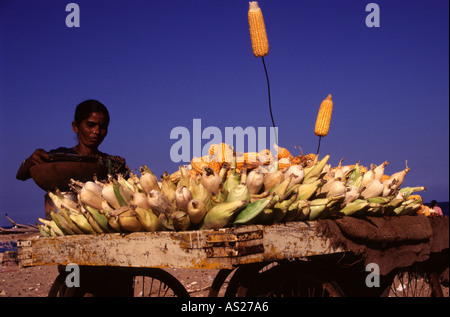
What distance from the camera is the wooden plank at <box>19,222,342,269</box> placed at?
192 centimetres

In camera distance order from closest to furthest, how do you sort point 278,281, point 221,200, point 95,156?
point 221,200, point 278,281, point 95,156

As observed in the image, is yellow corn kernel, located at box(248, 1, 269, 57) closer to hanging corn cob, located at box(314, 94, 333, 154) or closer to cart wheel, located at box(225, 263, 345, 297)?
hanging corn cob, located at box(314, 94, 333, 154)

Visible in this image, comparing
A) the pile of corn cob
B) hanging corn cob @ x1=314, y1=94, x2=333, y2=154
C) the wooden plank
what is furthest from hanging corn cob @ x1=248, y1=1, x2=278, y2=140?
the wooden plank

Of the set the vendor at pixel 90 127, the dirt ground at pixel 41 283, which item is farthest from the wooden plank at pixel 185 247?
the dirt ground at pixel 41 283

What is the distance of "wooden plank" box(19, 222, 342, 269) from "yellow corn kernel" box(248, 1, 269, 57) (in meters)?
3.66

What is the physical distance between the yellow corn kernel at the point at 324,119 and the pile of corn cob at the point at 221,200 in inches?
69.9

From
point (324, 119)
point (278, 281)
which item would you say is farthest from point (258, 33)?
point (278, 281)

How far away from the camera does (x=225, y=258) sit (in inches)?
74.8

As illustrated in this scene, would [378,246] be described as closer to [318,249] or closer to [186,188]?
[318,249]

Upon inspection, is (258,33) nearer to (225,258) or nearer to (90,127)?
(90,127)

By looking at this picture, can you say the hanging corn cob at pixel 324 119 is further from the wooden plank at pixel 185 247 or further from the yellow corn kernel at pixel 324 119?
the wooden plank at pixel 185 247

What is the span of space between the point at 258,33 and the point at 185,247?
13.5 feet

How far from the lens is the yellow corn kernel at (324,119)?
5.06 meters
